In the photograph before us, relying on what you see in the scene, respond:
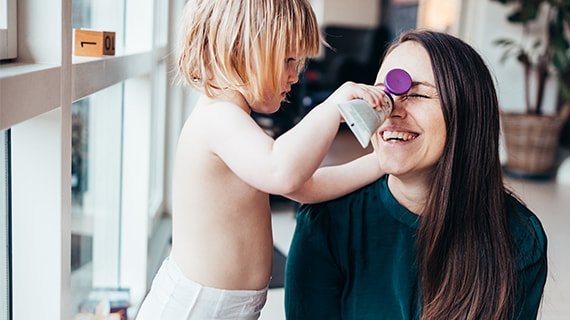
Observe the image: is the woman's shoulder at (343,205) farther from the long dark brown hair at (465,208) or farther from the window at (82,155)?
the window at (82,155)

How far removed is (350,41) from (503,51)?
2367 mm

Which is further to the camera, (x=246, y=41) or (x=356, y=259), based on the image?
(x=356, y=259)

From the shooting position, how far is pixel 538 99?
16.6 ft

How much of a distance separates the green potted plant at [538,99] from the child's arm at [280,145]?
4188 mm

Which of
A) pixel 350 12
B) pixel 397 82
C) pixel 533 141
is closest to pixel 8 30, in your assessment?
pixel 397 82

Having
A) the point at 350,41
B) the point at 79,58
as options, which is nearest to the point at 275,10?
the point at 79,58

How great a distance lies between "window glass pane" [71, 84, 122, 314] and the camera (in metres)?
1.79

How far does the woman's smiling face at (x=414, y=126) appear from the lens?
1289 millimetres

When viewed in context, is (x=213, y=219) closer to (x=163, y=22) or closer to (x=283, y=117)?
(x=163, y=22)

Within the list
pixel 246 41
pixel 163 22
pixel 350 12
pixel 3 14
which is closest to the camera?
pixel 3 14

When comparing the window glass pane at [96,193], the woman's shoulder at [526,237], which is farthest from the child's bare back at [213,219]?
the window glass pane at [96,193]

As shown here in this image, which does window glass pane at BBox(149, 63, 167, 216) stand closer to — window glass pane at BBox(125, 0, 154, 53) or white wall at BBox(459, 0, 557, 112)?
window glass pane at BBox(125, 0, 154, 53)

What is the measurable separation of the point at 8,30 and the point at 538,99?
4610mm

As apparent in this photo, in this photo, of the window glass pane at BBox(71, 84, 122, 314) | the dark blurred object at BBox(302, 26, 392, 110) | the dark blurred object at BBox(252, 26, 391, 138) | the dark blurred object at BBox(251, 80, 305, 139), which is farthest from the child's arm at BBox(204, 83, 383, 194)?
the dark blurred object at BBox(302, 26, 392, 110)
